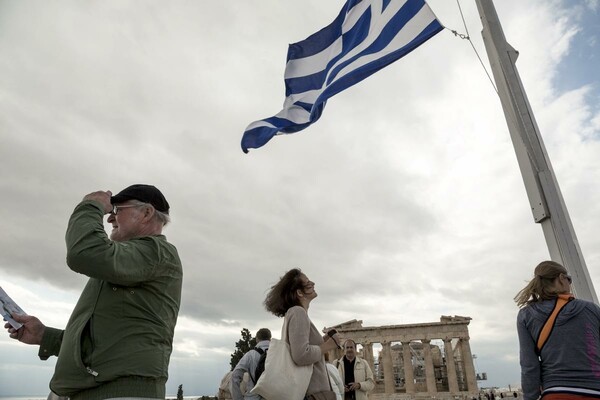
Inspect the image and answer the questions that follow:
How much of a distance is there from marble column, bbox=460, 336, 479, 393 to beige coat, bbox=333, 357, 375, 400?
3917 centimetres

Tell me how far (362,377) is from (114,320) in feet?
21.1

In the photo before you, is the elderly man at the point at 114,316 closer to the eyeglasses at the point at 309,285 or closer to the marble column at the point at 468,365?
the eyeglasses at the point at 309,285

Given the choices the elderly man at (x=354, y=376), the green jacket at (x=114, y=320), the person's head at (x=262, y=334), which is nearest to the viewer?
the green jacket at (x=114, y=320)

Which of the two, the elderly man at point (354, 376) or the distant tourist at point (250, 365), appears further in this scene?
the elderly man at point (354, 376)

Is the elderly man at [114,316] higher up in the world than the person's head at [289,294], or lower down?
lower down

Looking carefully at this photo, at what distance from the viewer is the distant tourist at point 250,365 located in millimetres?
6332

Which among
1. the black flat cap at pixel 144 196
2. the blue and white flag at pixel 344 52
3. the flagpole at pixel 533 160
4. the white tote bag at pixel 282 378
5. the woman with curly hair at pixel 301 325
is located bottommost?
the white tote bag at pixel 282 378

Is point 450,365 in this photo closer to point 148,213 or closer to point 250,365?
point 250,365

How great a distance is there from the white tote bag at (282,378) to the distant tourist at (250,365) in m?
3.01

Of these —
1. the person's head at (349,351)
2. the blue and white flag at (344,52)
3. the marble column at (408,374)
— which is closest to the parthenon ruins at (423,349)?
the marble column at (408,374)

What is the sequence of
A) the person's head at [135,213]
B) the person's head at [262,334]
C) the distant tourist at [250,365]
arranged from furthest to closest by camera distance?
the person's head at [262,334] → the distant tourist at [250,365] → the person's head at [135,213]

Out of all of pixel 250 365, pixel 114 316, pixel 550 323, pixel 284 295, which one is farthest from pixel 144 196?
pixel 250 365

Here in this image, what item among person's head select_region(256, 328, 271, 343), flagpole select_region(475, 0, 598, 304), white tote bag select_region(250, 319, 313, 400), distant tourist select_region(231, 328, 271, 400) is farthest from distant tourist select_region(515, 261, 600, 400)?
person's head select_region(256, 328, 271, 343)

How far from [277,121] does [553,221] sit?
3.86m
